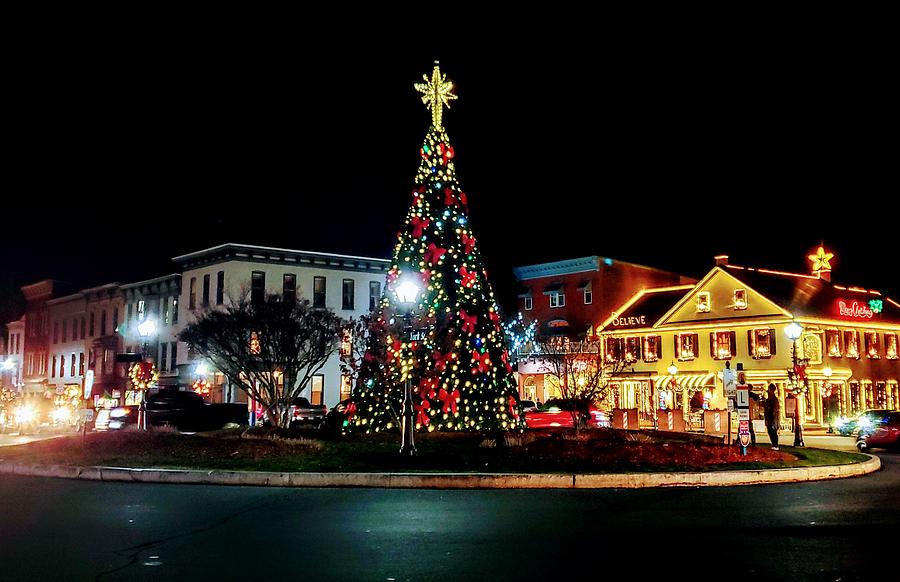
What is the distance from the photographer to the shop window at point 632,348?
183 ft

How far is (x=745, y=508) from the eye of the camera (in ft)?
42.2

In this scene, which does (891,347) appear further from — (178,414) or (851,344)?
(178,414)

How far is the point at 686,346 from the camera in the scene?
174 ft

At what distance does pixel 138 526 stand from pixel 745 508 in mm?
8386

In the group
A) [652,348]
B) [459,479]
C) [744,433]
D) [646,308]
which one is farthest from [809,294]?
[459,479]

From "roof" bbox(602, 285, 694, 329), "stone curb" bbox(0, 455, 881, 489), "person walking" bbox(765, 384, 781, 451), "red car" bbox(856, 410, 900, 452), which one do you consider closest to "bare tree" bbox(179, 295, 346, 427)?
"stone curb" bbox(0, 455, 881, 489)

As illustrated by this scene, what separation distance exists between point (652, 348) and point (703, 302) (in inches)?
182

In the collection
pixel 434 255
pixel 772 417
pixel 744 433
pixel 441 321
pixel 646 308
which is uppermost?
pixel 646 308

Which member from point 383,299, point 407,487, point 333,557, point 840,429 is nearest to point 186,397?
point 383,299

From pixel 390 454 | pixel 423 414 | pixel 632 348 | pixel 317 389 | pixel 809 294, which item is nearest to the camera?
pixel 390 454

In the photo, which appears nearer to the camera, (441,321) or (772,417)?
(441,321)

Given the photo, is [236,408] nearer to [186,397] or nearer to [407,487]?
[186,397]

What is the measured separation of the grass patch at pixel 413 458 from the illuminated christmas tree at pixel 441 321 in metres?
1.02

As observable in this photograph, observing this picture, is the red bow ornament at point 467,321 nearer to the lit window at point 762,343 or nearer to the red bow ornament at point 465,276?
the red bow ornament at point 465,276
